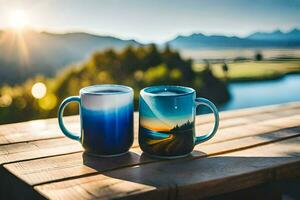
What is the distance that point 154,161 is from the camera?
94 centimetres

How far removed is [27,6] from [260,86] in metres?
3.33

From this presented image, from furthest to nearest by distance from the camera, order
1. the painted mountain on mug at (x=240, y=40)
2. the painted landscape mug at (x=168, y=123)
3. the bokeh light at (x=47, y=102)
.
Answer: the painted mountain on mug at (x=240, y=40) < the bokeh light at (x=47, y=102) < the painted landscape mug at (x=168, y=123)

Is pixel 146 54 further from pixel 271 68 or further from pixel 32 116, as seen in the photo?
pixel 32 116

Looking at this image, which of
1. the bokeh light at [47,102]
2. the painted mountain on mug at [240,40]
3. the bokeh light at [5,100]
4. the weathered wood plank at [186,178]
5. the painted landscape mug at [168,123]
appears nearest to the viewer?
the weathered wood plank at [186,178]

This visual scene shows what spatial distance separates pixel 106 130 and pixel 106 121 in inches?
0.9

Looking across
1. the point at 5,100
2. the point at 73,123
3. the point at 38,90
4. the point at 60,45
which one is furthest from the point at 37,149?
the point at 60,45

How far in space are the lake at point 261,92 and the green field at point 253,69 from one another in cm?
12

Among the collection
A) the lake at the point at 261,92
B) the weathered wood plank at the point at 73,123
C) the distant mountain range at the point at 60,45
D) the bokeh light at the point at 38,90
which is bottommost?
the lake at the point at 261,92

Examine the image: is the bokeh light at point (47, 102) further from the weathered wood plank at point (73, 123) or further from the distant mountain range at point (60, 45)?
the weathered wood plank at point (73, 123)

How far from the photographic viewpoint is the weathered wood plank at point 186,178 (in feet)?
2.49

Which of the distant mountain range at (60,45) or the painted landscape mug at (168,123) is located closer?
the painted landscape mug at (168,123)

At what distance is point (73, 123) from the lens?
4.37ft

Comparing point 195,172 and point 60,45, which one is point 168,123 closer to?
point 195,172

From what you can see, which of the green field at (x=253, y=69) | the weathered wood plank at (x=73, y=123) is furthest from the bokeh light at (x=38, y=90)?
the green field at (x=253, y=69)
